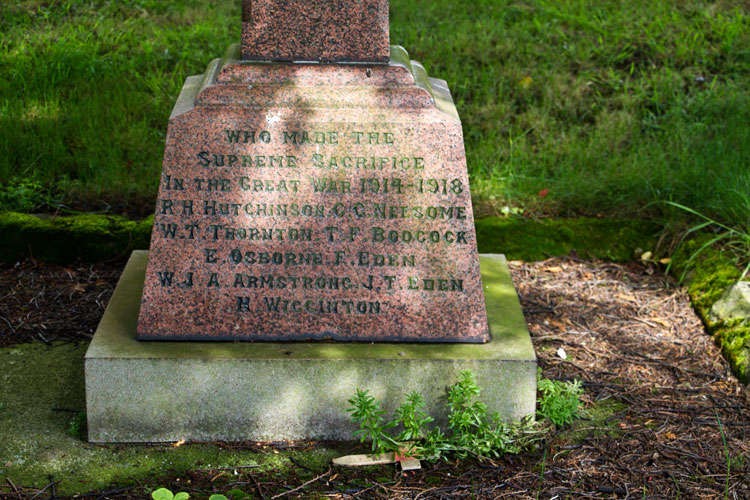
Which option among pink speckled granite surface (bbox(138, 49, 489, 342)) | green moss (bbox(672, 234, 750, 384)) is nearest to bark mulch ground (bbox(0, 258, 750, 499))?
green moss (bbox(672, 234, 750, 384))

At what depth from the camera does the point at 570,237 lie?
15.8 feet

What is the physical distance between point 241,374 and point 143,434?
0.44 meters

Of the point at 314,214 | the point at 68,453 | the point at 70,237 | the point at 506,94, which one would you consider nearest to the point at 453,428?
the point at 314,214

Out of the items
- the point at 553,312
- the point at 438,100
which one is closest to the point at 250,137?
the point at 438,100

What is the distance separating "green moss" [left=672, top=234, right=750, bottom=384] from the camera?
148 inches

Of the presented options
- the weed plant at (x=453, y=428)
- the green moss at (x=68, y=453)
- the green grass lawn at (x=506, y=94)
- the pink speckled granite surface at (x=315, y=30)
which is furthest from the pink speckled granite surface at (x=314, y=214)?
the green grass lawn at (x=506, y=94)

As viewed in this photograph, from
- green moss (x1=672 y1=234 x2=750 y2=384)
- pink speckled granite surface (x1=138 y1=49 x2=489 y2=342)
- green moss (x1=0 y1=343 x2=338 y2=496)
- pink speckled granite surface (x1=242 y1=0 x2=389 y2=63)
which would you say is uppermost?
pink speckled granite surface (x1=242 y1=0 x2=389 y2=63)

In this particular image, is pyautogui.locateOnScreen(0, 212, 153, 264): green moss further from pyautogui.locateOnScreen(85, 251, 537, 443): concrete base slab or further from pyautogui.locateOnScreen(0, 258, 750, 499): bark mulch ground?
pyautogui.locateOnScreen(85, 251, 537, 443): concrete base slab

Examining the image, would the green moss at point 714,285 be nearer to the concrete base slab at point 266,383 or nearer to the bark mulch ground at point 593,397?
the bark mulch ground at point 593,397

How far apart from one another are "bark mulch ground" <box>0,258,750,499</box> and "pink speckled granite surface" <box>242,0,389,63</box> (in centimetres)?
144

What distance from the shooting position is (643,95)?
235 inches

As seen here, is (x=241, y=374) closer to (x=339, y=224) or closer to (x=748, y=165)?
(x=339, y=224)

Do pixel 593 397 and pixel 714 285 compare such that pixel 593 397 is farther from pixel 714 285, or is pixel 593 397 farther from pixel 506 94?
pixel 506 94

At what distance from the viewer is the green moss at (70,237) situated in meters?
4.52
